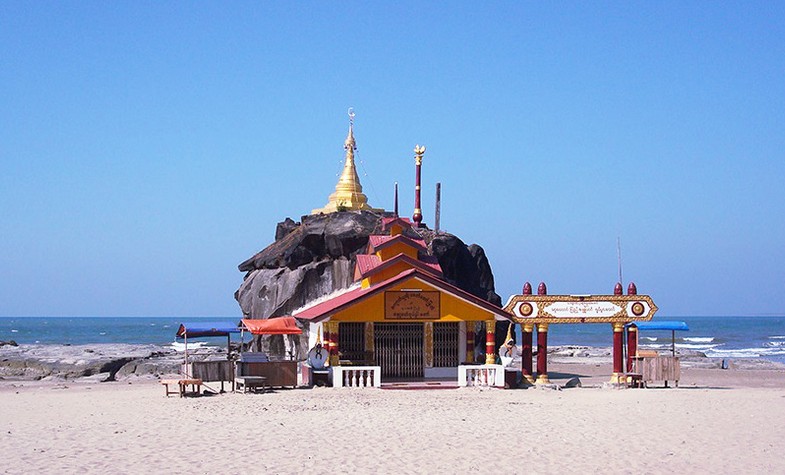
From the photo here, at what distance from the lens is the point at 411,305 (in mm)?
30297

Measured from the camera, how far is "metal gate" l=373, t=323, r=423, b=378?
101ft

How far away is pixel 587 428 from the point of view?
1931cm

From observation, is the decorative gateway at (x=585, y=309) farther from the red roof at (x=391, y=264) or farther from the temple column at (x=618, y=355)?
the red roof at (x=391, y=264)

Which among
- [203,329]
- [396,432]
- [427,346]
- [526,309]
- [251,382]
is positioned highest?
[526,309]

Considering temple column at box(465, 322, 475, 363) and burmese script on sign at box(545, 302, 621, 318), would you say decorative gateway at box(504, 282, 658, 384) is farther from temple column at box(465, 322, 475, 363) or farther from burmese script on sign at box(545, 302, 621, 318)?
temple column at box(465, 322, 475, 363)

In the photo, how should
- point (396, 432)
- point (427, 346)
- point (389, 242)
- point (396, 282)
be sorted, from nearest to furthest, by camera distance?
point (396, 432) → point (396, 282) → point (427, 346) → point (389, 242)

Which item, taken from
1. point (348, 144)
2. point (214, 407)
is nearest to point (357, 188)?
point (348, 144)

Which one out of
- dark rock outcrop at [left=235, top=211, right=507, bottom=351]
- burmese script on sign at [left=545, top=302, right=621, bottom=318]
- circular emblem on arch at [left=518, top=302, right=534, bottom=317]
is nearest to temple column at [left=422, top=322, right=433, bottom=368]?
circular emblem on arch at [left=518, top=302, right=534, bottom=317]

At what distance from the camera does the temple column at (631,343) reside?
30469mm

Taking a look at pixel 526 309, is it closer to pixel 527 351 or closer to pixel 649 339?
pixel 527 351

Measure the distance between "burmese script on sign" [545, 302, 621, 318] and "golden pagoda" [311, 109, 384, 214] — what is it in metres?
25.5

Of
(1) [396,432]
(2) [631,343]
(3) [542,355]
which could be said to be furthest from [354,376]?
(1) [396,432]

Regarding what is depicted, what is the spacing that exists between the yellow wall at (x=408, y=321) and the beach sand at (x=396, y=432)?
356 cm

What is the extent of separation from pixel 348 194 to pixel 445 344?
25.3m
